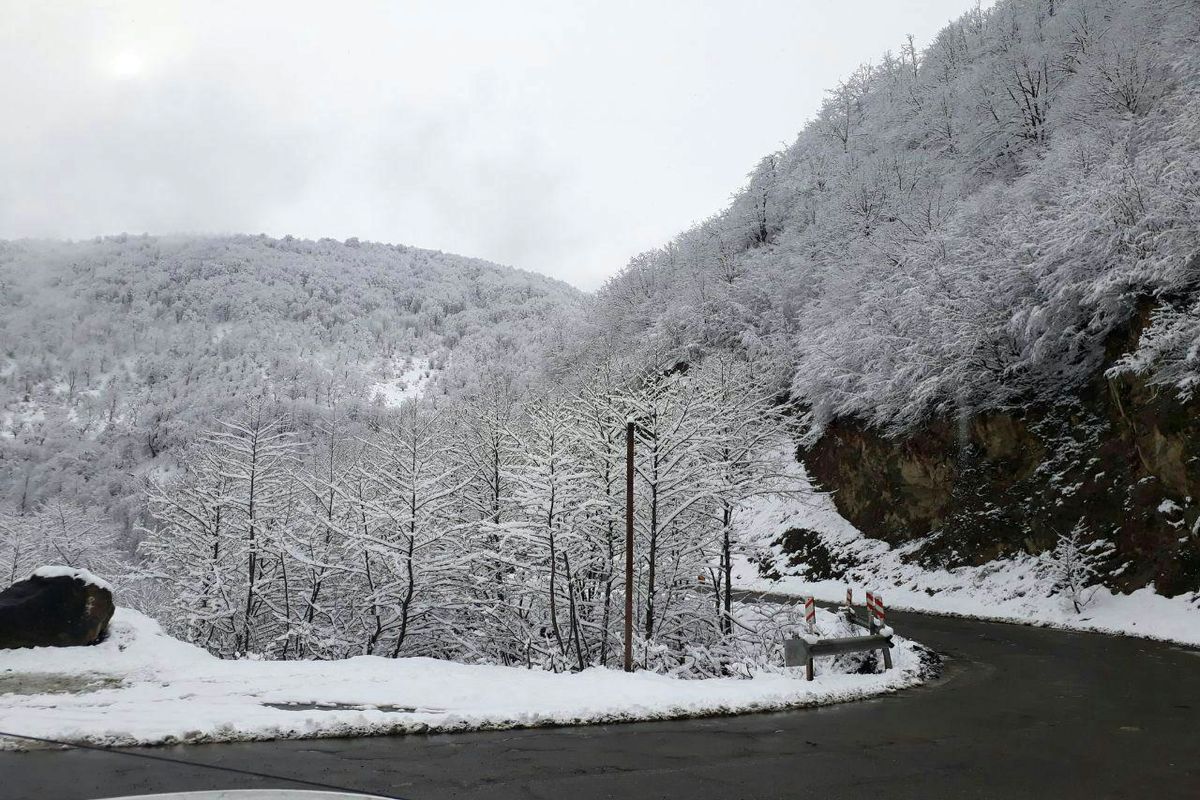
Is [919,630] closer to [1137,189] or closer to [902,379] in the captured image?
[902,379]

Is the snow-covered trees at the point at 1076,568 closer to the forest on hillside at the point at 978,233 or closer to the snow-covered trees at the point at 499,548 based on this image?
the forest on hillside at the point at 978,233

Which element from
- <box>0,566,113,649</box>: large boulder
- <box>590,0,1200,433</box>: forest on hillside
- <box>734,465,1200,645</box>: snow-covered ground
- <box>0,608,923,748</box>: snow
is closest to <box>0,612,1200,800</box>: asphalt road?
<box>0,608,923,748</box>: snow

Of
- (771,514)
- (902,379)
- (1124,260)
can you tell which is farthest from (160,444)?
(1124,260)

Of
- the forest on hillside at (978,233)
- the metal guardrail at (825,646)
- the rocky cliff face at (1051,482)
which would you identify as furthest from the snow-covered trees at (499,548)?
the forest on hillside at (978,233)

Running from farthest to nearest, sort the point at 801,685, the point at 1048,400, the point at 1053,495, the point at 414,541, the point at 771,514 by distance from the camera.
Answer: the point at 771,514
the point at 1048,400
the point at 1053,495
the point at 414,541
the point at 801,685

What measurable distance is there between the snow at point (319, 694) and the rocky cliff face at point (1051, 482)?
8171 millimetres

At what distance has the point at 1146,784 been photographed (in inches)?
246

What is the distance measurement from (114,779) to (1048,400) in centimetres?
2616

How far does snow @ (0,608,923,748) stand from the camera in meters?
8.68

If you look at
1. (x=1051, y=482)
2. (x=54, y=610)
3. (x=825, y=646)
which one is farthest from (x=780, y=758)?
(x=1051, y=482)

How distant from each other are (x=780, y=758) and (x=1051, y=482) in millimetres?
18553

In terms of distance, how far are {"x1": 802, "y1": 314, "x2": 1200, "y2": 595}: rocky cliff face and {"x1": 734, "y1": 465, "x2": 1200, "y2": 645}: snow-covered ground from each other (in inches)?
18.9

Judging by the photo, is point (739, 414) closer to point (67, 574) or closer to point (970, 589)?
point (970, 589)

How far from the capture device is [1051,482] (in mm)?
21578
